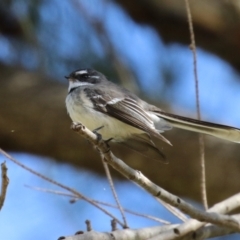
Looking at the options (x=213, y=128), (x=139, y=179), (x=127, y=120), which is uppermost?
(x=127, y=120)

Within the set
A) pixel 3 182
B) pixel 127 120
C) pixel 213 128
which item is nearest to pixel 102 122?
pixel 127 120

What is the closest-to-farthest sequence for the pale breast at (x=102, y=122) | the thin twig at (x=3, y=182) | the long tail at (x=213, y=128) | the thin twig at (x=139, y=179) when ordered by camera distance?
the thin twig at (x=3, y=182)
the thin twig at (x=139, y=179)
the long tail at (x=213, y=128)
the pale breast at (x=102, y=122)

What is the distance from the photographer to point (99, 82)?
3.03m

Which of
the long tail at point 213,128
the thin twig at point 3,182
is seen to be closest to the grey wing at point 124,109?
the long tail at point 213,128

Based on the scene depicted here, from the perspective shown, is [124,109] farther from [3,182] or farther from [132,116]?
[3,182]

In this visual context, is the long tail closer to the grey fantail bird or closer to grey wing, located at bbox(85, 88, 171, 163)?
the grey fantail bird

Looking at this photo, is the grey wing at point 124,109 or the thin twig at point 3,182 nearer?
the thin twig at point 3,182

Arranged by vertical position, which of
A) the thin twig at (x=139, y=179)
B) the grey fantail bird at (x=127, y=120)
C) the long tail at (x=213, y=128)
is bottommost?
the thin twig at (x=139, y=179)

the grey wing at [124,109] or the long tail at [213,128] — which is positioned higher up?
the grey wing at [124,109]

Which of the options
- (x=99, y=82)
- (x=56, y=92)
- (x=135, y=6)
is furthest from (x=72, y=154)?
(x=135, y=6)

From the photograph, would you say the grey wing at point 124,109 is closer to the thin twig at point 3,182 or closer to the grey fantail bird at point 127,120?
the grey fantail bird at point 127,120

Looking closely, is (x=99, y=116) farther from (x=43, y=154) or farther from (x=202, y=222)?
(x=43, y=154)

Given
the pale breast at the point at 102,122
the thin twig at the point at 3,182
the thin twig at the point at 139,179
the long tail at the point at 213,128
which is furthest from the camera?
the pale breast at the point at 102,122

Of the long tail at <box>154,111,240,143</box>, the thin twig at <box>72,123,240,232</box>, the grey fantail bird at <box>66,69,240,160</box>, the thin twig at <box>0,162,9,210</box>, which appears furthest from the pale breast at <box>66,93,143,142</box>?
the thin twig at <box>0,162,9,210</box>
